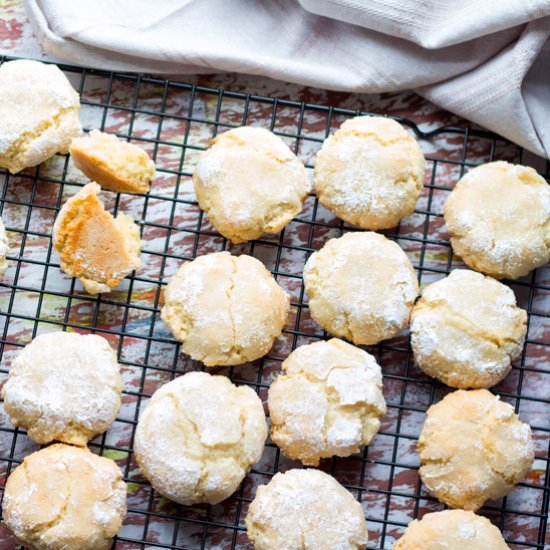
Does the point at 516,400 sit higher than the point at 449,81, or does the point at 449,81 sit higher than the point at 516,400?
the point at 449,81

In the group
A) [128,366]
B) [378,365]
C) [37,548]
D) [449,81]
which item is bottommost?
[37,548]

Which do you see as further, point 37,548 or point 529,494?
point 529,494

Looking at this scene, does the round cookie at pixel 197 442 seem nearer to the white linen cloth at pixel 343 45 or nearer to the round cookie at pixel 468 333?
the round cookie at pixel 468 333

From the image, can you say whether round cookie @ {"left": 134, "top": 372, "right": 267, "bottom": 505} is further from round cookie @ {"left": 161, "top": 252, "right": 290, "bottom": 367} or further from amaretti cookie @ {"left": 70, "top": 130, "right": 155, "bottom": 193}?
amaretti cookie @ {"left": 70, "top": 130, "right": 155, "bottom": 193}

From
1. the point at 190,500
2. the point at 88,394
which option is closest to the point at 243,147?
the point at 88,394

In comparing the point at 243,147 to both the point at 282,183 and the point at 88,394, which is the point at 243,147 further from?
the point at 88,394

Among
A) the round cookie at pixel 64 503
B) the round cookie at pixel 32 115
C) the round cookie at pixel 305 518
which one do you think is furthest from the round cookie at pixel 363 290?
the round cookie at pixel 32 115
